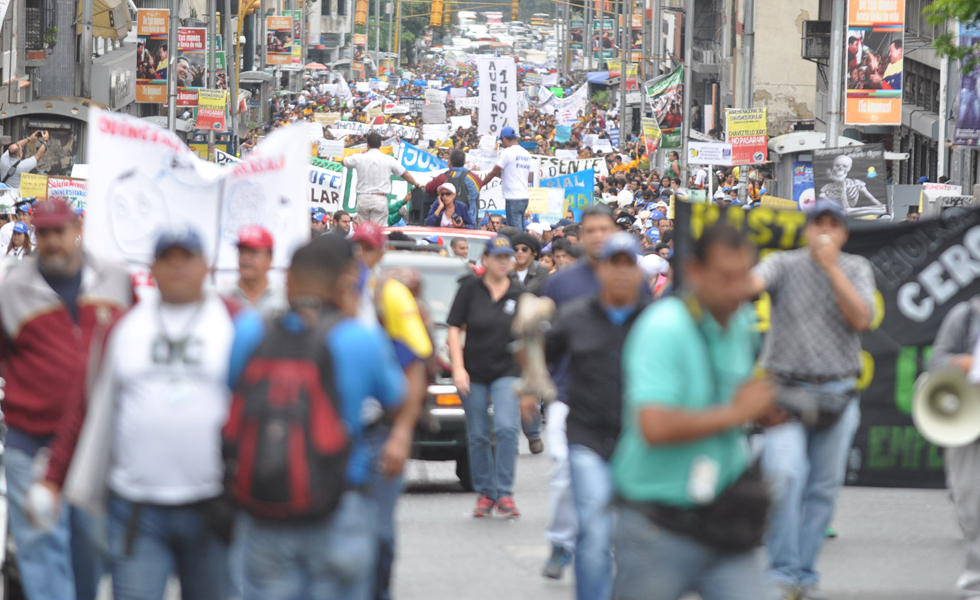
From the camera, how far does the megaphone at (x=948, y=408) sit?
7102 millimetres

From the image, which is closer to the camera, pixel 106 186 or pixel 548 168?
pixel 106 186

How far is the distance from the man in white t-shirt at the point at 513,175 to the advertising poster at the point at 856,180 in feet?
13.6

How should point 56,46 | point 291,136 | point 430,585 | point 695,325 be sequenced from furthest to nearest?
point 56,46, point 430,585, point 291,136, point 695,325

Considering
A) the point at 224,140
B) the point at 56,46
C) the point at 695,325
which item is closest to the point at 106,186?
the point at 695,325

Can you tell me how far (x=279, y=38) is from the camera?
8469cm

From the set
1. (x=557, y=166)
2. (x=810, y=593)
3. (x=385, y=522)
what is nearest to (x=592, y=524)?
(x=385, y=522)

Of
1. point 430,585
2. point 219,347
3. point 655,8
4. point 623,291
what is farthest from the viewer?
point 655,8

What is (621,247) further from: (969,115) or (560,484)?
(969,115)

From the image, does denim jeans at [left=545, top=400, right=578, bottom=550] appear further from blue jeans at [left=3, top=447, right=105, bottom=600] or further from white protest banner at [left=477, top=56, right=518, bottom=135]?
white protest banner at [left=477, top=56, right=518, bottom=135]

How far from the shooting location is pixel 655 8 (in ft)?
214

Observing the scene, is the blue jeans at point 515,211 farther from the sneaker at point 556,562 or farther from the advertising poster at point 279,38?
the advertising poster at point 279,38

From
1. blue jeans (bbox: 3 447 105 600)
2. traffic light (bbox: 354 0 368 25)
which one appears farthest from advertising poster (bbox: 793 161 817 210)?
traffic light (bbox: 354 0 368 25)

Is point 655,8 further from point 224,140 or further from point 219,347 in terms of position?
point 219,347

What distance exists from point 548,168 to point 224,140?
19.4 meters
